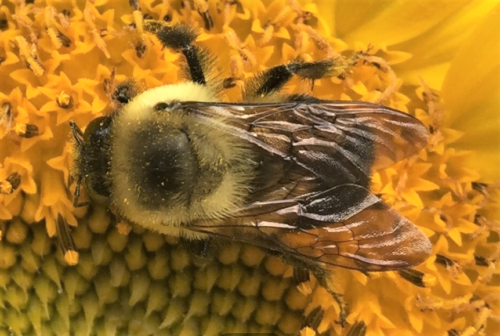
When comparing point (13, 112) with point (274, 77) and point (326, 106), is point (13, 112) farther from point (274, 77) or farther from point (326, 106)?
point (326, 106)

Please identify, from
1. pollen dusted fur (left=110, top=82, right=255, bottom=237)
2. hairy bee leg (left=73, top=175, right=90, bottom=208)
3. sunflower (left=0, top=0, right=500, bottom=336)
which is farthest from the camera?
sunflower (left=0, top=0, right=500, bottom=336)

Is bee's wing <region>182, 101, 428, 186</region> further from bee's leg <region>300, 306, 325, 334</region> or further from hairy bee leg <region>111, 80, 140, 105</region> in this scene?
bee's leg <region>300, 306, 325, 334</region>

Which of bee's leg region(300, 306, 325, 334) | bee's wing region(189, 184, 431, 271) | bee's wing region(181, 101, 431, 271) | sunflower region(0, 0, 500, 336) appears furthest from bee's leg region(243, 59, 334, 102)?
bee's leg region(300, 306, 325, 334)

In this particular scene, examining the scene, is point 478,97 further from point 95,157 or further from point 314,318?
point 95,157

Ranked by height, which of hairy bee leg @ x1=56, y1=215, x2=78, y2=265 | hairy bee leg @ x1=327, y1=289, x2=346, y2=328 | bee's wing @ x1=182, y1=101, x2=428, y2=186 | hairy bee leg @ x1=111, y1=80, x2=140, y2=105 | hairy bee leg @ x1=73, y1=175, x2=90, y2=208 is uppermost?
bee's wing @ x1=182, y1=101, x2=428, y2=186

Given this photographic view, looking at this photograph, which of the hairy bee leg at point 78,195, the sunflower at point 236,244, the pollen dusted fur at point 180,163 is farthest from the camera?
the sunflower at point 236,244

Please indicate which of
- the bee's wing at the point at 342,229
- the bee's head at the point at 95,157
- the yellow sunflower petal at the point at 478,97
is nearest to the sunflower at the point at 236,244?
the yellow sunflower petal at the point at 478,97

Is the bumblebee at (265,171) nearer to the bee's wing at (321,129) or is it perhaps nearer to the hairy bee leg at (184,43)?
the bee's wing at (321,129)
